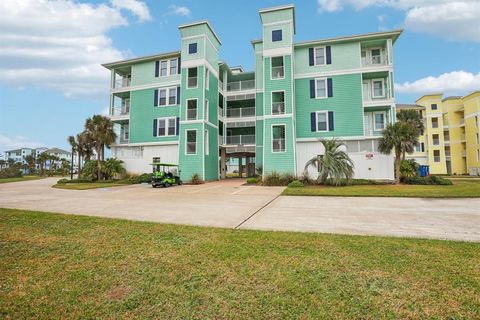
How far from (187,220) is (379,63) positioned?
2563 centimetres

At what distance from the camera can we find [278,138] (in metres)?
23.1

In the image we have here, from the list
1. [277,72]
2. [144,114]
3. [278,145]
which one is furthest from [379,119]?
[144,114]

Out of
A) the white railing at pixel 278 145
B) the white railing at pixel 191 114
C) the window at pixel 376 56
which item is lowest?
the white railing at pixel 278 145

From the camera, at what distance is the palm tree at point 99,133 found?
26.2 m

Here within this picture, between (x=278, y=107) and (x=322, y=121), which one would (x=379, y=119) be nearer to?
(x=322, y=121)

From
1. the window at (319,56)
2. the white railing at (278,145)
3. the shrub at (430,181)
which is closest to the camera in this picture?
the shrub at (430,181)

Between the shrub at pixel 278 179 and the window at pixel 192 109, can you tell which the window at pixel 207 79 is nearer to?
the window at pixel 192 109

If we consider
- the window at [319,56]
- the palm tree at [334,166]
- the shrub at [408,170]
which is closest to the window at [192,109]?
the window at [319,56]

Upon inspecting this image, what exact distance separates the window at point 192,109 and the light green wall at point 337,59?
1091 centimetres

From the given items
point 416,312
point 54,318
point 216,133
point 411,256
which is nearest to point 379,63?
point 216,133

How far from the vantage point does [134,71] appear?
2914 centimetres

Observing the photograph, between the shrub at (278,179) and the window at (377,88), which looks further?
the window at (377,88)

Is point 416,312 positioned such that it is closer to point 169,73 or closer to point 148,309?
point 148,309

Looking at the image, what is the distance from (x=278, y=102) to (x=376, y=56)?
1087 cm
